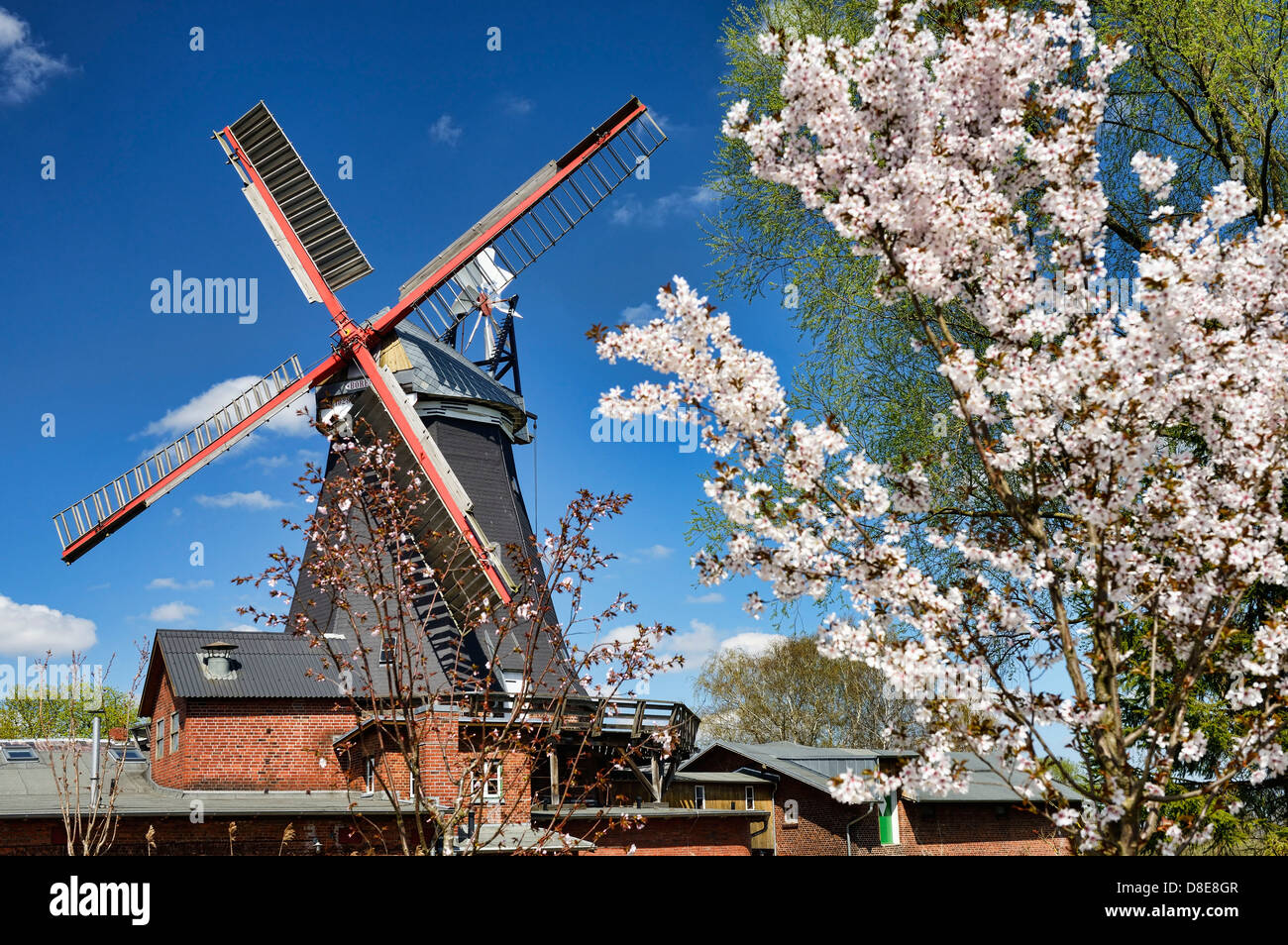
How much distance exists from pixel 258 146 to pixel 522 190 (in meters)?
6.76

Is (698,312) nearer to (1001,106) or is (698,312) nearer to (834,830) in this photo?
(1001,106)

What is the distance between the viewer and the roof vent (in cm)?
2186

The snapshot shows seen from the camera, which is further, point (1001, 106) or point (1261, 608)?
point (1261, 608)

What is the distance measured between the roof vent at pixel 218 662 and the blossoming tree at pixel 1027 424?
18.9m

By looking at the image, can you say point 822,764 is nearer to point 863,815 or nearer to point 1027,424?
point 863,815

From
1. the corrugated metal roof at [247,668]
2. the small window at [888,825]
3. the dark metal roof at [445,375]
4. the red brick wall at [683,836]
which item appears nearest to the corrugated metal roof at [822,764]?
the small window at [888,825]

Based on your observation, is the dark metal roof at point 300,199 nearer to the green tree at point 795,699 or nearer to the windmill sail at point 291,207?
the windmill sail at point 291,207

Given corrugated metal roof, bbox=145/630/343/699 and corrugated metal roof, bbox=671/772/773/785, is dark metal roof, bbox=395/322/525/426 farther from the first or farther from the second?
corrugated metal roof, bbox=671/772/773/785

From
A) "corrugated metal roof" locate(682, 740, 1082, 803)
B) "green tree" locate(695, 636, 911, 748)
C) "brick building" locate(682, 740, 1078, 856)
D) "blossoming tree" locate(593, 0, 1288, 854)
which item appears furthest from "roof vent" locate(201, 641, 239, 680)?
"green tree" locate(695, 636, 911, 748)

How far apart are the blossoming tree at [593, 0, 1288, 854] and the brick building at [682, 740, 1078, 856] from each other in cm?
2344

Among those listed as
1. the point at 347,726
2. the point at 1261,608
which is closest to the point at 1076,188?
the point at 1261,608
